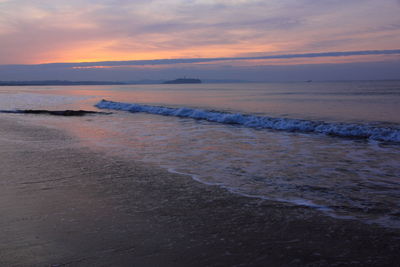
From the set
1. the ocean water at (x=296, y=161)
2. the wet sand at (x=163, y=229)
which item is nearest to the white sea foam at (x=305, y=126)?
the ocean water at (x=296, y=161)

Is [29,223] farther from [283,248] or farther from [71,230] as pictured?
[283,248]

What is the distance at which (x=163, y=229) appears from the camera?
4.73 meters

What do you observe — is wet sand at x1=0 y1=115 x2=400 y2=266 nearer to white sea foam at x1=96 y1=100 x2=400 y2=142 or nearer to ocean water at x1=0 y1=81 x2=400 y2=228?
ocean water at x1=0 y1=81 x2=400 y2=228

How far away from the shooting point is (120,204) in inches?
227

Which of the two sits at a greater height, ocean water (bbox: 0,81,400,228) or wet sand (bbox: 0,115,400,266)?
wet sand (bbox: 0,115,400,266)

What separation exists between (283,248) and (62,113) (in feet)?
85.5

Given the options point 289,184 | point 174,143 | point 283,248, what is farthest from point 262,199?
point 174,143

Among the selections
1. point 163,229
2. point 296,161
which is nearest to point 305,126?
point 296,161

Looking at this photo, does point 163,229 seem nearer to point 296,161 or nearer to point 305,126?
point 296,161

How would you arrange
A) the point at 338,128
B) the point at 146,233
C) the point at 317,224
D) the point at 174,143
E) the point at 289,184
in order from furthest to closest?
the point at 338,128
the point at 174,143
the point at 289,184
the point at 317,224
the point at 146,233

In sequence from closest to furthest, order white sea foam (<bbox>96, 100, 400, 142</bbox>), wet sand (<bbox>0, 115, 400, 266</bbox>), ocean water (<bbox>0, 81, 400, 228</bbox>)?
wet sand (<bbox>0, 115, 400, 266</bbox>) < ocean water (<bbox>0, 81, 400, 228</bbox>) < white sea foam (<bbox>96, 100, 400, 142</bbox>)

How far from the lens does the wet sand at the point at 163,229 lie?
12.8 ft

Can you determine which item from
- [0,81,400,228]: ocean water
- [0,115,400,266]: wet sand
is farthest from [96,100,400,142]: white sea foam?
[0,115,400,266]: wet sand

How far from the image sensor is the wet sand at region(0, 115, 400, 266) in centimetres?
389
